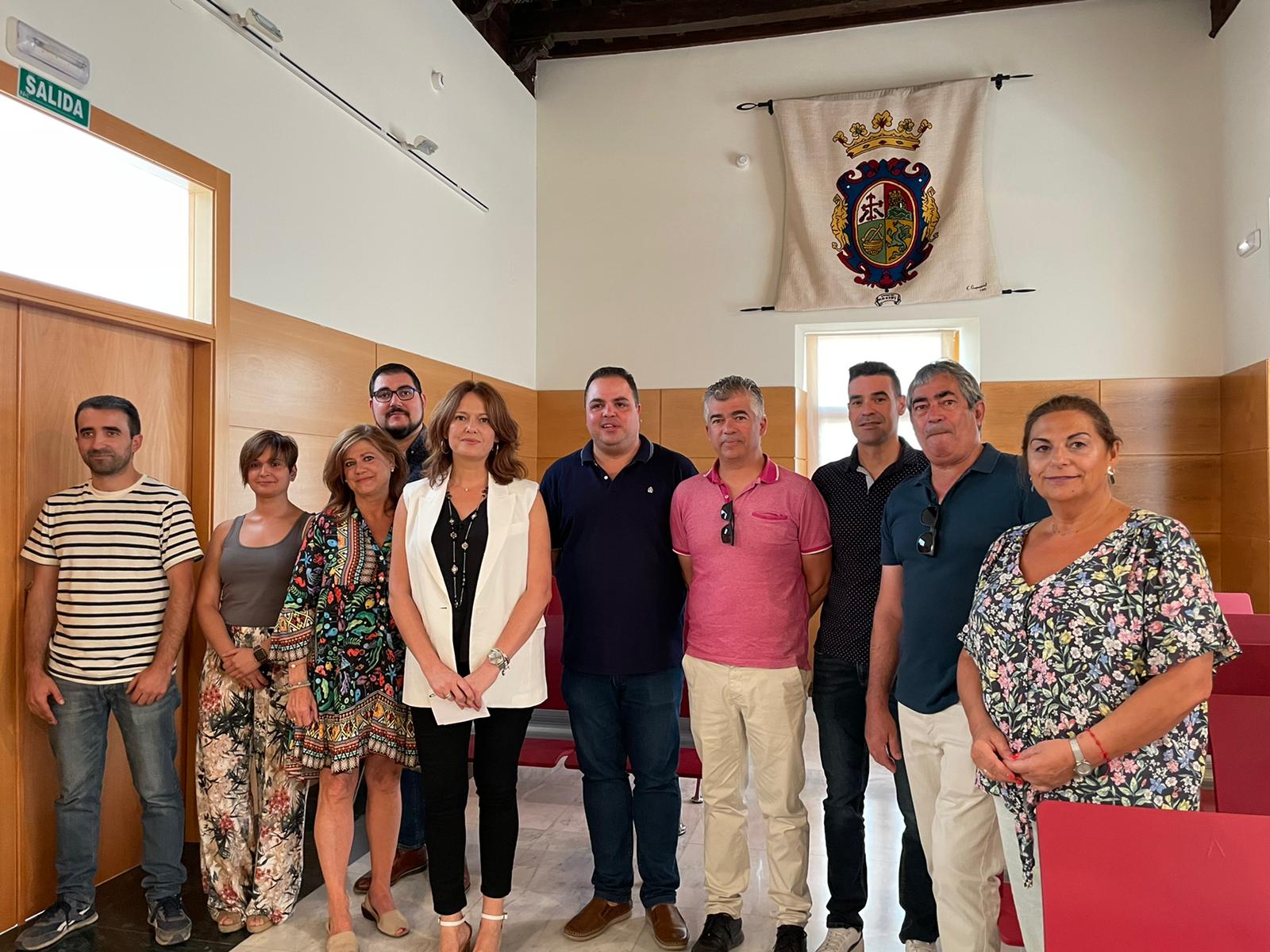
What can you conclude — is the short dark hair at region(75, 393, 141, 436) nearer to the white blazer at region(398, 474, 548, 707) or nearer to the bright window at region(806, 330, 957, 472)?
the white blazer at region(398, 474, 548, 707)

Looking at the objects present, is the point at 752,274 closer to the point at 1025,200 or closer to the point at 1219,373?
the point at 1025,200

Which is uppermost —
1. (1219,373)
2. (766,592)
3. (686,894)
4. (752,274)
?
(752,274)

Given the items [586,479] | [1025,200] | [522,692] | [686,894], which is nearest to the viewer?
[522,692]

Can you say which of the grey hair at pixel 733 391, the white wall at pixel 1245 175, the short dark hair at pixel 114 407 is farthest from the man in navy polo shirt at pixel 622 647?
the white wall at pixel 1245 175

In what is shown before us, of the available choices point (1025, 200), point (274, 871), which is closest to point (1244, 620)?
point (274, 871)

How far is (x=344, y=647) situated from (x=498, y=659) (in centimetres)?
52

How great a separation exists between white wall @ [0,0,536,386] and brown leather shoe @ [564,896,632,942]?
273 cm

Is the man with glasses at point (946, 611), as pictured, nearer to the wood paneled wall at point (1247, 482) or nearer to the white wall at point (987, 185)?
the wood paneled wall at point (1247, 482)

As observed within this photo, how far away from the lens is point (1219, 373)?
5.92 metres

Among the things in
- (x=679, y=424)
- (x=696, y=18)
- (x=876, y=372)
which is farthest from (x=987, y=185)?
(x=876, y=372)

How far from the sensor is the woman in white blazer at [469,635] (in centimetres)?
250

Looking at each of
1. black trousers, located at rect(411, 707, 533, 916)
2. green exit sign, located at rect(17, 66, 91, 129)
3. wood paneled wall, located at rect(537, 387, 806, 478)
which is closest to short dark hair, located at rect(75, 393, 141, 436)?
green exit sign, located at rect(17, 66, 91, 129)

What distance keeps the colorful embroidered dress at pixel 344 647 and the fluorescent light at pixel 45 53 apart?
5.52 feet

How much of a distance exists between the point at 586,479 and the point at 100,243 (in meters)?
1.98
